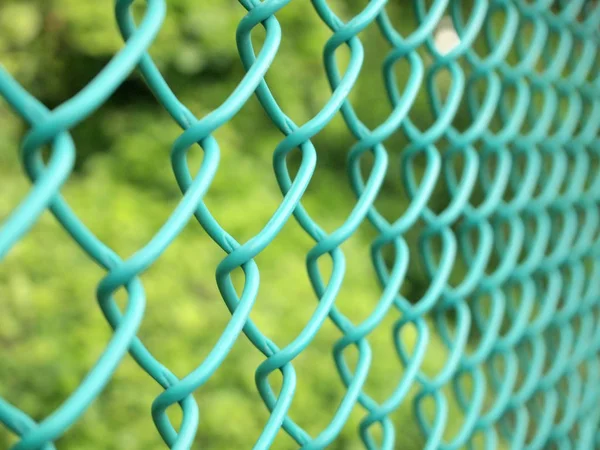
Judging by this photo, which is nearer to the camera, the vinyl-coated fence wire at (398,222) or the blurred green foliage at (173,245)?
the vinyl-coated fence wire at (398,222)

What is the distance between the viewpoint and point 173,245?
1.29m

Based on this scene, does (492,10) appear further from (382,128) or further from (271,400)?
(271,400)

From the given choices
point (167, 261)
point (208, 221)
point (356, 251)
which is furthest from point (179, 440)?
point (356, 251)

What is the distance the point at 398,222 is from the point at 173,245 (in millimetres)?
736

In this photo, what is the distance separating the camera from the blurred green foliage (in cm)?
115

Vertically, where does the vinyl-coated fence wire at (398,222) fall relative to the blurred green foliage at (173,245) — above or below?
below

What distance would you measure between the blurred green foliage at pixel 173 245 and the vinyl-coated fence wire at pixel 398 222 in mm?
120

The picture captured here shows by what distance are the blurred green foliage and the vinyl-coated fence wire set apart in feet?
0.39

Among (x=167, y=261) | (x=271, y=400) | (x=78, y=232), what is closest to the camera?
(x=78, y=232)

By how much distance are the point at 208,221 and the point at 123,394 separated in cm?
82

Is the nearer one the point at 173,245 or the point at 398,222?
the point at 398,222

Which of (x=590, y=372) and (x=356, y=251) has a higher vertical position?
(x=356, y=251)

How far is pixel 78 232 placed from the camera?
325 mm

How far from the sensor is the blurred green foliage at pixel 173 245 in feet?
3.77
